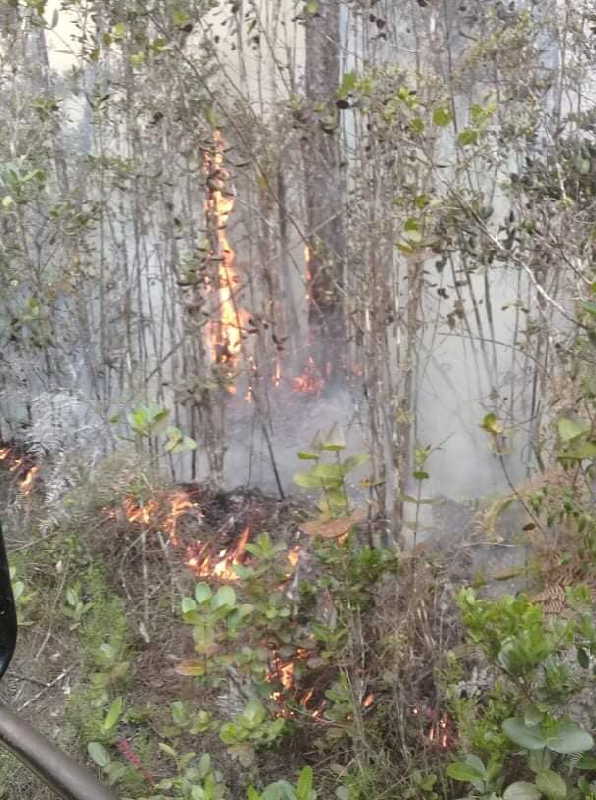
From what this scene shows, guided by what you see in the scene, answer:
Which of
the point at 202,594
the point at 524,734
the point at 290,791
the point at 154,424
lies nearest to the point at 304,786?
the point at 290,791

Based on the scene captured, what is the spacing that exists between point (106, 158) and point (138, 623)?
6.49 ft

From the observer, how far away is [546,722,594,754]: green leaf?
1.38m

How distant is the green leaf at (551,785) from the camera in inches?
57.0

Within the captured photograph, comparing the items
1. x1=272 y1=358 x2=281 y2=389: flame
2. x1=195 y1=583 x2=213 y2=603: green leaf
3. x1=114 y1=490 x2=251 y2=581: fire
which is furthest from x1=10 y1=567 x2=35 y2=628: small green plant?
x1=272 y1=358 x2=281 y2=389: flame

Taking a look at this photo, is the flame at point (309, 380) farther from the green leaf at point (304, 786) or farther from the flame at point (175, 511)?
the green leaf at point (304, 786)

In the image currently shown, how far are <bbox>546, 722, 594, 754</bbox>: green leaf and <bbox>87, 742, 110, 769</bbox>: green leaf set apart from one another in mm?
1124

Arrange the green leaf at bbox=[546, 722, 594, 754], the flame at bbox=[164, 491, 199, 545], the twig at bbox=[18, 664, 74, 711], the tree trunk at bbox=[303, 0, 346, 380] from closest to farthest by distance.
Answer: the green leaf at bbox=[546, 722, 594, 754] → the twig at bbox=[18, 664, 74, 711] → the flame at bbox=[164, 491, 199, 545] → the tree trunk at bbox=[303, 0, 346, 380]

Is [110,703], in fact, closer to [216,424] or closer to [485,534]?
[485,534]

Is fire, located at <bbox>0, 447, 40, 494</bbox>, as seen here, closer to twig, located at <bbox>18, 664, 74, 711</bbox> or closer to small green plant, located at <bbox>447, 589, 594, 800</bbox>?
twig, located at <bbox>18, 664, 74, 711</bbox>

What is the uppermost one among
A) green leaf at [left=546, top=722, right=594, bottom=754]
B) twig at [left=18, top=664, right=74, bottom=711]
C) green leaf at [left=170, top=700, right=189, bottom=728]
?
green leaf at [left=546, top=722, right=594, bottom=754]

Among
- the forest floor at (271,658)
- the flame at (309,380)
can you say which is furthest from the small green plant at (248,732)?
the flame at (309,380)

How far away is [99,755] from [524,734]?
1.10 metres

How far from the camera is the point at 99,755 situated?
2027 mm

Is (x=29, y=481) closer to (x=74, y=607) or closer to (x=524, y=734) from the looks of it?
(x=74, y=607)
